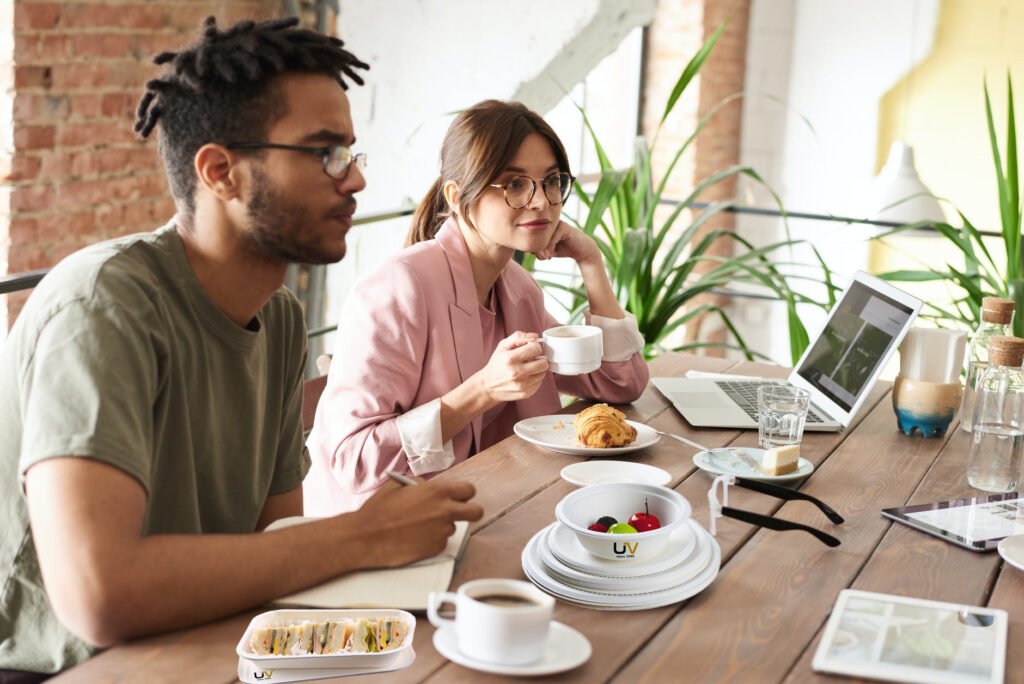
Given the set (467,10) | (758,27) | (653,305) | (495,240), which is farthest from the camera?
(758,27)

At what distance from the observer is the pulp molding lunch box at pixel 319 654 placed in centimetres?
106

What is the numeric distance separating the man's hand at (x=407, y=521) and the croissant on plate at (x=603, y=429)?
0.54m

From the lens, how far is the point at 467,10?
→ 359 centimetres

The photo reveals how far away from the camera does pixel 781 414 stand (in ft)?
6.13

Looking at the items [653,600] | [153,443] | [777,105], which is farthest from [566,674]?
[777,105]

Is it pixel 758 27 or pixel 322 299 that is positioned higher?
pixel 758 27

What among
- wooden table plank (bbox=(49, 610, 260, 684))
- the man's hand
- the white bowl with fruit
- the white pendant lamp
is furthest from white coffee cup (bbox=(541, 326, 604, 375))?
the white pendant lamp

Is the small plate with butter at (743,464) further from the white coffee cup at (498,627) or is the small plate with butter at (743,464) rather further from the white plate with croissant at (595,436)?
the white coffee cup at (498,627)

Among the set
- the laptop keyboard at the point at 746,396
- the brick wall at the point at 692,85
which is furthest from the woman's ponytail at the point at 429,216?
the brick wall at the point at 692,85

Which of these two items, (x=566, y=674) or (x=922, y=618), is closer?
(x=566, y=674)

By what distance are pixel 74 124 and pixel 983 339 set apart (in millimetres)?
2157

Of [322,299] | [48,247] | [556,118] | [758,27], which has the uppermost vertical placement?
[758,27]

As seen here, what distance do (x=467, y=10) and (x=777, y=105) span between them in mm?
2696

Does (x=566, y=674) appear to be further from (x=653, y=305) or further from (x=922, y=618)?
(x=653, y=305)
